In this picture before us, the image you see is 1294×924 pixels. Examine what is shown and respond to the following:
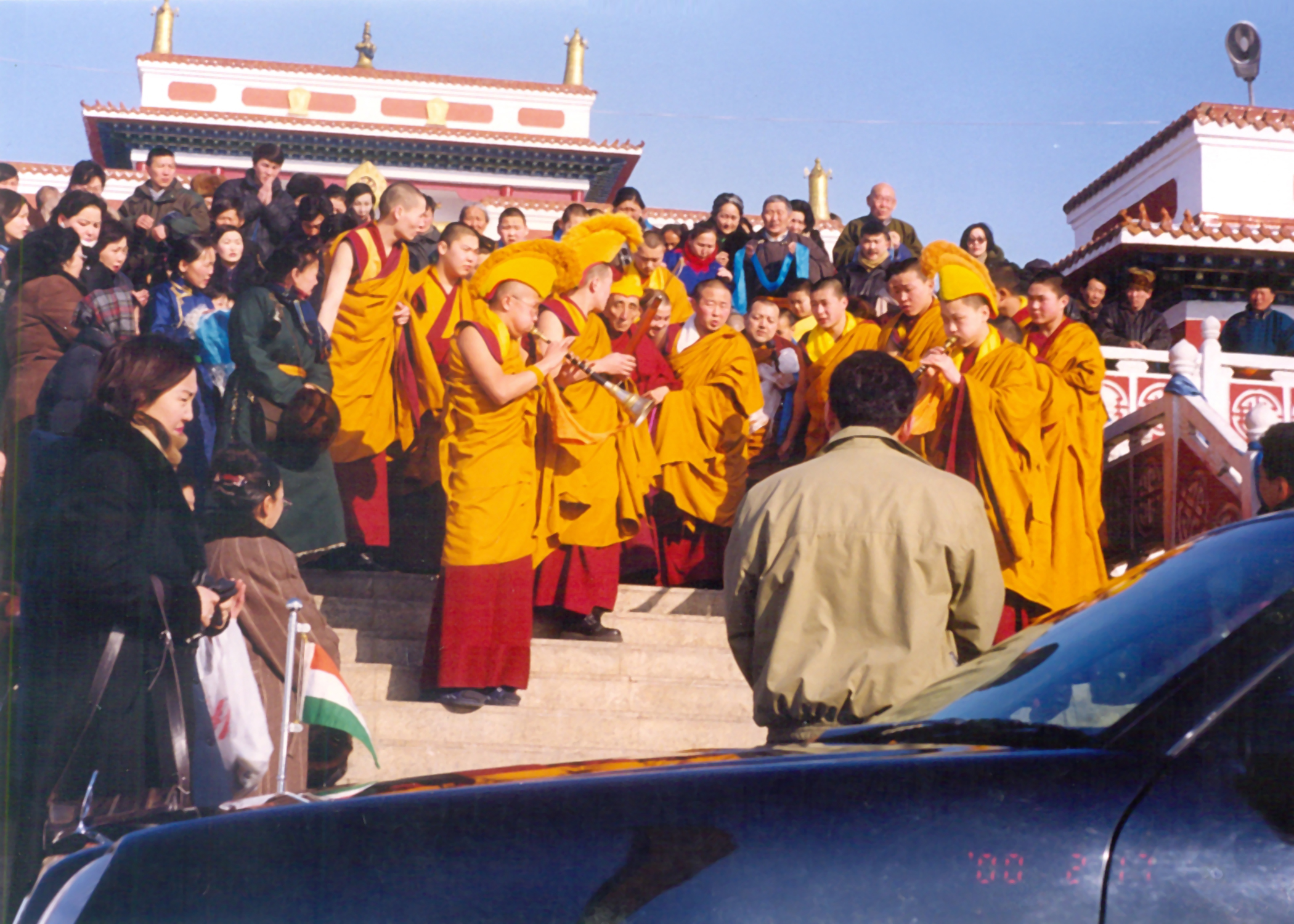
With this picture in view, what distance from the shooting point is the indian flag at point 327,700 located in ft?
13.5

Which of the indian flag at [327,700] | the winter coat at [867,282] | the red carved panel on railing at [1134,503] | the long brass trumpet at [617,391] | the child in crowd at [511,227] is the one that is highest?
the child in crowd at [511,227]

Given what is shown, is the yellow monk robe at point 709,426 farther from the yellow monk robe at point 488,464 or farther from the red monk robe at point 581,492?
the yellow monk robe at point 488,464

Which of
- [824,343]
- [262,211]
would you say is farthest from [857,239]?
[262,211]

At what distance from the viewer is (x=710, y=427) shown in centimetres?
733

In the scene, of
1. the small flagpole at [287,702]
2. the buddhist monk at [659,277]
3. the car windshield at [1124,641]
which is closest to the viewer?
the car windshield at [1124,641]

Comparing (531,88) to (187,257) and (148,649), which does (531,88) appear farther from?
(148,649)

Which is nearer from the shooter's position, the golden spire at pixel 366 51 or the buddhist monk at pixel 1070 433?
the buddhist monk at pixel 1070 433

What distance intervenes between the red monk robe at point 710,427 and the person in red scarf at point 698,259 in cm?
195

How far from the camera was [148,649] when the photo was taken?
3.46m

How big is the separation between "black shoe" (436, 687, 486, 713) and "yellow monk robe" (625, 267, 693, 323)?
340cm

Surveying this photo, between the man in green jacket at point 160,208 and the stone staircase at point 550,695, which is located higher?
the man in green jacket at point 160,208

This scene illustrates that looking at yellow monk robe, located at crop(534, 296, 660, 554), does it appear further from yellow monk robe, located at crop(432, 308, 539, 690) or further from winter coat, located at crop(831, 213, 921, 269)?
winter coat, located at crop(831, 213, 921, 269)

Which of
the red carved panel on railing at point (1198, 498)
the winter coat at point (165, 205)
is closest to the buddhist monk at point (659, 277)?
the winter coat at point (165, 205)

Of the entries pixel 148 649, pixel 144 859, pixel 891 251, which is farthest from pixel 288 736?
pixel 891 251
